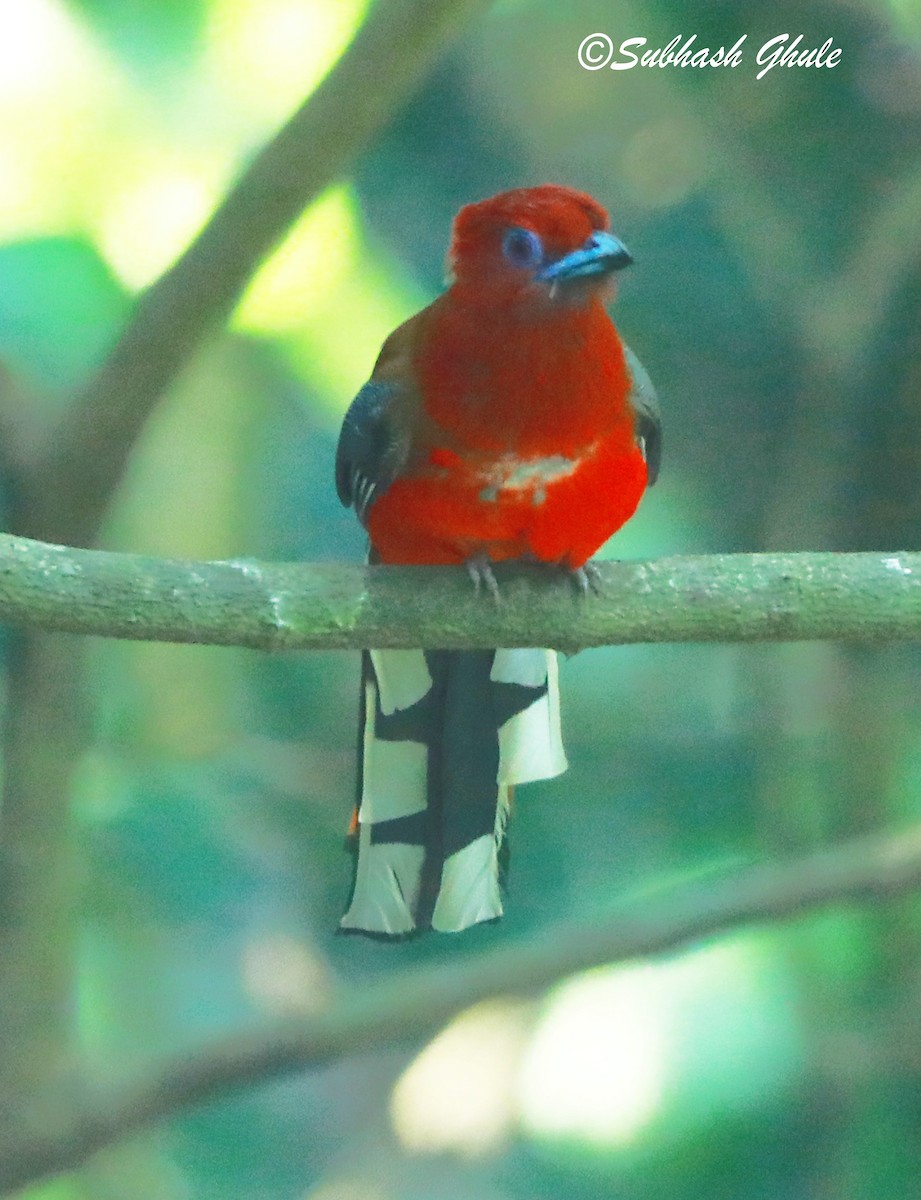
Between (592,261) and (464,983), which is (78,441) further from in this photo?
(464,983)

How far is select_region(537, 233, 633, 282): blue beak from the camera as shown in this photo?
1377 mm

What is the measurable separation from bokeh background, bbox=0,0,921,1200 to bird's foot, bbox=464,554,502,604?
57 centimetres

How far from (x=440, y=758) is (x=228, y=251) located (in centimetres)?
74

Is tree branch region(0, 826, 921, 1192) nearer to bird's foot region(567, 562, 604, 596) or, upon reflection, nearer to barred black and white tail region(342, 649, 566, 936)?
barred black and white tail region(342, 649, 566, 936)

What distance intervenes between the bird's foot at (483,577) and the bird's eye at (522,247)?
34cm

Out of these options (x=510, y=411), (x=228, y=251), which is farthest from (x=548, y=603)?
(x=228, y=251)

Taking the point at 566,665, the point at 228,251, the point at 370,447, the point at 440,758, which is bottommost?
the point at 440,758

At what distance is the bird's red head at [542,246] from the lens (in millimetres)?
1399

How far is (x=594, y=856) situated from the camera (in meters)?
2.14

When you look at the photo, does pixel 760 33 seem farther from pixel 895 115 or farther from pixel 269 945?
pixel 269 945

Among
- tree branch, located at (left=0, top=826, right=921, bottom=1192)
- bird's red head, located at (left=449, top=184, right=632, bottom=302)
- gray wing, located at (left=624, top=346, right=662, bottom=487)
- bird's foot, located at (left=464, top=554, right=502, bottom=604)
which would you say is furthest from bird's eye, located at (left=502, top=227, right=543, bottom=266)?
tree branch, located at (left=0, top=826, right=921, bottom=1192)

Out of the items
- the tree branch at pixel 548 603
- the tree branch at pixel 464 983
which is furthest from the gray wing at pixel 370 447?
the tree branch at pixel 464 983

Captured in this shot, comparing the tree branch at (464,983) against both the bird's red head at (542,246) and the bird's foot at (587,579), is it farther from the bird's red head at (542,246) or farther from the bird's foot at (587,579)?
the bird's red head at (542,246)

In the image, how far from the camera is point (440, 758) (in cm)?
179
